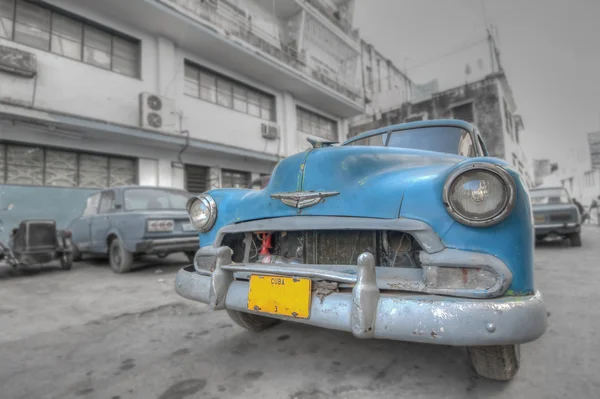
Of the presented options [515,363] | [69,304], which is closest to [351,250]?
[515,363]

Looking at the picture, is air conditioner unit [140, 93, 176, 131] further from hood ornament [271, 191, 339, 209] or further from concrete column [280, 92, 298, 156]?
hood ornament [271, 191, 339, 209]

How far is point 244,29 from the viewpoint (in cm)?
1032

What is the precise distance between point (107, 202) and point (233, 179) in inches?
228

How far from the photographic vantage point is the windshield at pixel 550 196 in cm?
691

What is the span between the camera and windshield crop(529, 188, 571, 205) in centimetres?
691

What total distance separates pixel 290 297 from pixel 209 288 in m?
0.54

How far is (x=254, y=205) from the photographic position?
6.11ft

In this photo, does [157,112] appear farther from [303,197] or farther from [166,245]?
[303,197]

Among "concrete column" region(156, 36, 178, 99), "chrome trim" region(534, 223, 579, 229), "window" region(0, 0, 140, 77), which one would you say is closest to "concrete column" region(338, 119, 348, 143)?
"concrete column" region(156, 36, 178, 99)

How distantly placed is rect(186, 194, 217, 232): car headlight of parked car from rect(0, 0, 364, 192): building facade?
598 centimetres

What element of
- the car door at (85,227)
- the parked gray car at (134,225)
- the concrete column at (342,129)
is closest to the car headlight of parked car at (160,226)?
the parked gray car at (134,225)

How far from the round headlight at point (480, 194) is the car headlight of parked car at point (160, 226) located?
420 cm

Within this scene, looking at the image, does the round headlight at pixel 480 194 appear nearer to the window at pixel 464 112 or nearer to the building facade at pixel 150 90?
the building facade at pixel 150 90

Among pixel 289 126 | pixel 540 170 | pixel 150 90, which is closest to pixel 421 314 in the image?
pixel 150 90
